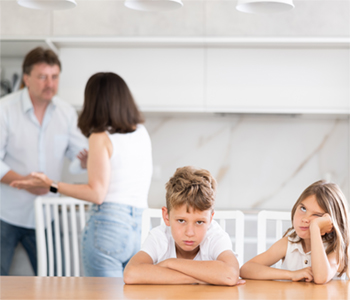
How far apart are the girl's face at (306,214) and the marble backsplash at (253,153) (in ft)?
5.69

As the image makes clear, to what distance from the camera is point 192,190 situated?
3.93ft

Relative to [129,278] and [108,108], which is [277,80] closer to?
[108,108]

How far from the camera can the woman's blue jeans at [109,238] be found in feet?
5.34

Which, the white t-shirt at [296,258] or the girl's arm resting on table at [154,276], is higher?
the white t-shirt at [296,258]

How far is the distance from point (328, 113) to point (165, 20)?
1105 mm

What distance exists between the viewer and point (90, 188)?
1.65 meters

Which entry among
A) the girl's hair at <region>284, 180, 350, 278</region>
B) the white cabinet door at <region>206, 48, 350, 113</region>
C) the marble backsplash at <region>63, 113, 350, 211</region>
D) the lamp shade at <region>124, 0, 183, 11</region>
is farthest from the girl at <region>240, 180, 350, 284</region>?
the marble backsplash at <region>63, 113, 350, 211</region>

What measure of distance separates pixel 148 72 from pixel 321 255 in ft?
5.98

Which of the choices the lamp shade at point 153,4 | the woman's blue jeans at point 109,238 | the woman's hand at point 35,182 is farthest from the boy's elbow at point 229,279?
the woman's hand at point 35,182

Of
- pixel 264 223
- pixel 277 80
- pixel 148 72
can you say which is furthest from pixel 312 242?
pixel 148 72

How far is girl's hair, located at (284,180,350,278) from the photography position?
4.00 ft

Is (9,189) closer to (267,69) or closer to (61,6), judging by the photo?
(61,6)

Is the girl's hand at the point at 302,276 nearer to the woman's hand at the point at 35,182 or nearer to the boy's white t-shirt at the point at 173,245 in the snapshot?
the boy's white t-shirt at the point at 173,245

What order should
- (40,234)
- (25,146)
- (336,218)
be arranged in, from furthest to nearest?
(25,146), (40,234), (336,218)
